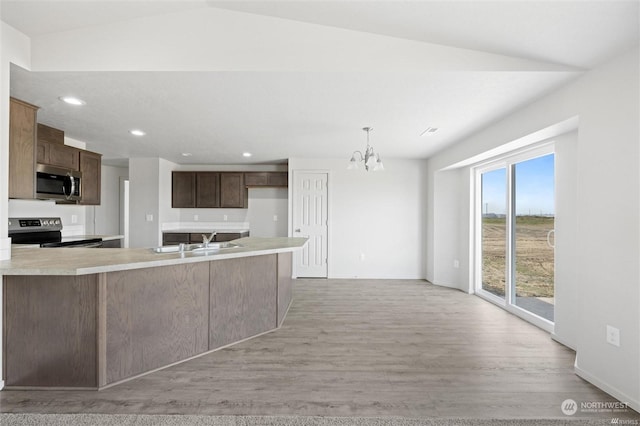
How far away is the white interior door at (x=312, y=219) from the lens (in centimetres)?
537

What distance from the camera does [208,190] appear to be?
19.0 ft

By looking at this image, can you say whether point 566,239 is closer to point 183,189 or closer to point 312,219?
point 312,219

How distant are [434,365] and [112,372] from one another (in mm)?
2404

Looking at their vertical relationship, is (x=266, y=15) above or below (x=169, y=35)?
above

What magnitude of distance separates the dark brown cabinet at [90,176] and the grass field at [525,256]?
5.89 meters

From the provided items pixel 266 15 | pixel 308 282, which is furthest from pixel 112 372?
pixel 308 282

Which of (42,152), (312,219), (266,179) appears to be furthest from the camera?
(266,179)

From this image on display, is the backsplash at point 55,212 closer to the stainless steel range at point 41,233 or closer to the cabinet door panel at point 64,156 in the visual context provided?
the stainless steel range at point 41,233

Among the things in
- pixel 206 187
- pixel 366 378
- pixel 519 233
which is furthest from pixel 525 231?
pixel 206 187

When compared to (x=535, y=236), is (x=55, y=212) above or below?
above

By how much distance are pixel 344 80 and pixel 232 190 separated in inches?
162

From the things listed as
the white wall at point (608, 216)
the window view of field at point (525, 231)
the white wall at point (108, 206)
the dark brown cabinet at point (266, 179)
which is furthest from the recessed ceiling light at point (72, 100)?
the window view of field at point (525, 231)

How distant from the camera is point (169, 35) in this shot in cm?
210

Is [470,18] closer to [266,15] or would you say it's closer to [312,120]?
[266,15]
